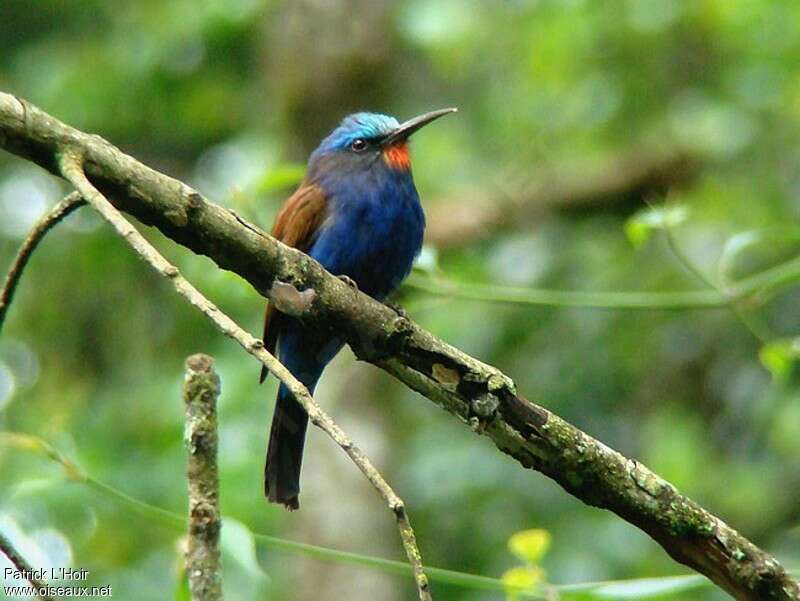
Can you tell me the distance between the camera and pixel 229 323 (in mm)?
1989

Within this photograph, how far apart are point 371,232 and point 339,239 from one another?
108 mm

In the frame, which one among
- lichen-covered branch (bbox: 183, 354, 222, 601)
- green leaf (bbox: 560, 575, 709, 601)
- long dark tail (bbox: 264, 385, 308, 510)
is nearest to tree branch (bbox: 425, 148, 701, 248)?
long dark tail (bbox: 264, 385, 308, 510)

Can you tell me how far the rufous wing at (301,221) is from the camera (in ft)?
14.5

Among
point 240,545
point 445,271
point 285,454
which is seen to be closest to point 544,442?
point 240,545

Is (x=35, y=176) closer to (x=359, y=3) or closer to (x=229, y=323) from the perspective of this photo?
(x=359, y=3)

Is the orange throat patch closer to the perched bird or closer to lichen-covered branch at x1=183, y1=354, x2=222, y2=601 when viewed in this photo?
the perched bird

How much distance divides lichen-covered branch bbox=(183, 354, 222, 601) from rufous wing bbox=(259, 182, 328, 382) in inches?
79.5

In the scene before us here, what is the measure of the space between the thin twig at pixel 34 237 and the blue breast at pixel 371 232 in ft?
6.88

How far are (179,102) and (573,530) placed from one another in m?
3.59

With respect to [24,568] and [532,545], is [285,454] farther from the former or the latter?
[24,568]

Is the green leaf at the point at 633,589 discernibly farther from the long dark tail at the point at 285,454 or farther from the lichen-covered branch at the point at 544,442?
the long dark tail at the point at 285,454

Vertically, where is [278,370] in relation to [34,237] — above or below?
below

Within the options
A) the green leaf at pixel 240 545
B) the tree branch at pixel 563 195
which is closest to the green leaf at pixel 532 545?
the green leaf at pixel 240 545

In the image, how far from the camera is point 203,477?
2238 millimetres
